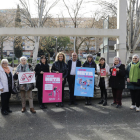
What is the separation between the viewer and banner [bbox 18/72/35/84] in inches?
209

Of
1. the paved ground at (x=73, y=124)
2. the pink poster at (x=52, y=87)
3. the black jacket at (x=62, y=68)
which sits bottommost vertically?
the paved ground at (x=73, y=124)

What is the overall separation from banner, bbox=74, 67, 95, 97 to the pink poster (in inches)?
23.9

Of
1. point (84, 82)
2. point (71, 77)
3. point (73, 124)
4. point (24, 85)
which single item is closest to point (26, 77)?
point (24, 85)

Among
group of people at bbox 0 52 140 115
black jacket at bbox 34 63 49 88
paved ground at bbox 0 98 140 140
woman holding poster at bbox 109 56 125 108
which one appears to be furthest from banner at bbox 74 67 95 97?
black jacket at bbox 34 63 49 88

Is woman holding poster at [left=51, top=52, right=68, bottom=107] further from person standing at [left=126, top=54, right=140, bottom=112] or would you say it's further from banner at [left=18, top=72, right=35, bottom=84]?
person standing at [left=126, top=54, right=140, bottom=112]

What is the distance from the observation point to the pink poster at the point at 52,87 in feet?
18.7

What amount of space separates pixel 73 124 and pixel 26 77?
2.13 metres

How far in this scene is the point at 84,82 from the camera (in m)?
5.92

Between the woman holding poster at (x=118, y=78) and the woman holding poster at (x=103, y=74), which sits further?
the woman holding poster at (x=103, y=74)

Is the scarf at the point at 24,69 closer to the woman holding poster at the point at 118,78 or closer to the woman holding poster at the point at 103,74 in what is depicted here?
the woman holding poster at the point at 103,74

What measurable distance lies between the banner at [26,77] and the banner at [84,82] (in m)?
1.54

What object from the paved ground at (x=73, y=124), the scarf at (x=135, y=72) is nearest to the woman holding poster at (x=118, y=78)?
the scarf at (x=135, y=72)

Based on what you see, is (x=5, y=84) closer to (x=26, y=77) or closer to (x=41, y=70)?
(x=26, y=77)

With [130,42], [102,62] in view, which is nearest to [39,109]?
[102,62]
